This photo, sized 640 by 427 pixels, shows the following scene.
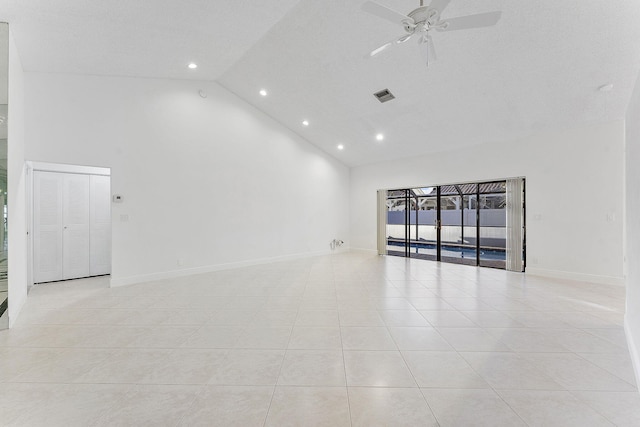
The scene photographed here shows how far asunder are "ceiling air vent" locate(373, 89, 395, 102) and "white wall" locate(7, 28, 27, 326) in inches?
195

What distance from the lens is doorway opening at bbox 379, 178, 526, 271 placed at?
5.76m

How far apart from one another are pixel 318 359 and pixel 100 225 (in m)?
5.29

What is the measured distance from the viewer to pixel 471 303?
12.1 ft

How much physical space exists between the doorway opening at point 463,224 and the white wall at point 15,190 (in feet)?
24.6

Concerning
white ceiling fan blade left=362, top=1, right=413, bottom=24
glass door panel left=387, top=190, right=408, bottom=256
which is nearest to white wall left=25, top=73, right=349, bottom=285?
white ceiling fan blade left=362, top=1, right=413, bottom=24

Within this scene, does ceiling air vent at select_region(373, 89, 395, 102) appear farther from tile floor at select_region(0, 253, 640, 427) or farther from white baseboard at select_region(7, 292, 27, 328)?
white baseboard at select_region(7, 292, 27, 328)

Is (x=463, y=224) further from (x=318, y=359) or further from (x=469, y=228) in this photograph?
(x=318, y=359)

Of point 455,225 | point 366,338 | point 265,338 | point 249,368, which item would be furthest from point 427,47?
point 455,225

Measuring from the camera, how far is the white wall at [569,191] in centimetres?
466

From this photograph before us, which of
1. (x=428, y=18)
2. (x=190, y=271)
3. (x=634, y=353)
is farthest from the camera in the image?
(x=190, y=271)

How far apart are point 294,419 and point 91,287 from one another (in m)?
4.71

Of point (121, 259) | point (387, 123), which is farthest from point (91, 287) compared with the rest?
point (387, 123)

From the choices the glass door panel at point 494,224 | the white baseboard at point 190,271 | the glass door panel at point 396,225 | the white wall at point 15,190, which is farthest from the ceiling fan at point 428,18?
the glass door panel at point 396,225

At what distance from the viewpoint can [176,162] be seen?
520 centimetres
